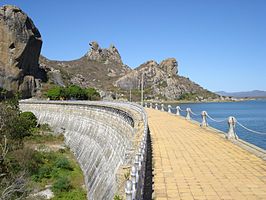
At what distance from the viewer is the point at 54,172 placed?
31.8 m

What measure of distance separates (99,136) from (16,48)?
78.2m

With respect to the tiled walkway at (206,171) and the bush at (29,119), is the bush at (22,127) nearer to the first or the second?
the bush at (29,119)

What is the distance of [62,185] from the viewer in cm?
2686

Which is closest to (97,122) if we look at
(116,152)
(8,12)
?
(116,152)

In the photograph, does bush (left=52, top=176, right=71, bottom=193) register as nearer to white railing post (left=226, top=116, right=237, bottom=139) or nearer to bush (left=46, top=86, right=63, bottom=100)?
white railing post (left=226, top=116, right=237, bottom=139)

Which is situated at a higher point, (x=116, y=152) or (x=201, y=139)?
(x=201, y=139)

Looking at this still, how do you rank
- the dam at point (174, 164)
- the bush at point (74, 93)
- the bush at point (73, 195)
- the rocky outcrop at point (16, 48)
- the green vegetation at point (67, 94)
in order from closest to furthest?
the dam at point (174, 164)
the bush at point (73, 195)
the green vegetation at point (67, 94)
the bush at point (74, 93)
the rocky outcrop at point (16, 48)

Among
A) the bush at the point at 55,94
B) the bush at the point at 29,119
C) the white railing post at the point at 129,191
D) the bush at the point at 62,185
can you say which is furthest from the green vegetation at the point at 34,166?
the bush at the point at 55,94

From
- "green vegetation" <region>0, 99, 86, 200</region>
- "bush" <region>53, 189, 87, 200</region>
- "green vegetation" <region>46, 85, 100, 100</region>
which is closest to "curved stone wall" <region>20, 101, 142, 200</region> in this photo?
"bush" <region>53, 189, 87, 200</region>

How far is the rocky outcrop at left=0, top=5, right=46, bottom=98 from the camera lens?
98.6m

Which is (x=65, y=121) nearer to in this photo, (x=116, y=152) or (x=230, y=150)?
(x=116, y=152)

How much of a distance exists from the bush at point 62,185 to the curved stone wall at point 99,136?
62.1 inches

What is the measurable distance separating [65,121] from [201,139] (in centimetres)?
3634

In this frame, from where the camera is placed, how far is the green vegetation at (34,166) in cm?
2534
